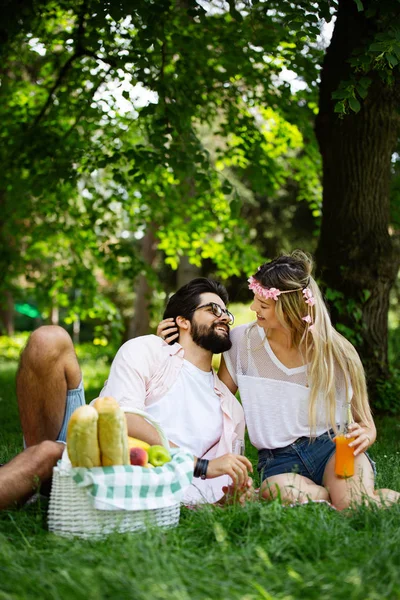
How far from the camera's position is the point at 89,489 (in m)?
2.69

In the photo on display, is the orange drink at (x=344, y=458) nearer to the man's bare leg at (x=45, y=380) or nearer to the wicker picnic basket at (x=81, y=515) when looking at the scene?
the wicker picnic basket at (x=81, y=515)

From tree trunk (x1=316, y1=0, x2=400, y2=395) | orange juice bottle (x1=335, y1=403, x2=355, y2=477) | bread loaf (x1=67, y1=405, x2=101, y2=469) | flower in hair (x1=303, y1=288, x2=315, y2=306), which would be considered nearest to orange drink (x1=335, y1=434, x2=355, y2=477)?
orange juice bottle (x1=335, y1=403, x2=355, y2=477)

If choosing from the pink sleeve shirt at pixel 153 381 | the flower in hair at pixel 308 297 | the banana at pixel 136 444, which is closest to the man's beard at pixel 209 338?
the pink sleeve shirt at pixel 153 381

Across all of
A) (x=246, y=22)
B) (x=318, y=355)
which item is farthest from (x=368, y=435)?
(x=246, y=22)

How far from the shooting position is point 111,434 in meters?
2.71

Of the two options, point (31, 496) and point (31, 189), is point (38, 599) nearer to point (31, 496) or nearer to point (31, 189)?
point (31, 496)

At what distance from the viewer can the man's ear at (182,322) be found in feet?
12.4

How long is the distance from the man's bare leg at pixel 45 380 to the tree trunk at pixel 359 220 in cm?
358

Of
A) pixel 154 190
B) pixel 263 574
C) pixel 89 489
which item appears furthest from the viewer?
pixel 154 190

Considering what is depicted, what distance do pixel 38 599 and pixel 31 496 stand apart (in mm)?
914

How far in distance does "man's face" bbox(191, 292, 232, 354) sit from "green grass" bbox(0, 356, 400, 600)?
3.16 ft

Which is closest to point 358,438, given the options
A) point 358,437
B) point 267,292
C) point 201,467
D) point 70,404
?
point 358,437

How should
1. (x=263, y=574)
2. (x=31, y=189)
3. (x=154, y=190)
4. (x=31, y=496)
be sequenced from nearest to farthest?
(x=263, y=574) < (x=31, y=496) < (x=31, y=189) < (x=154, y=190)

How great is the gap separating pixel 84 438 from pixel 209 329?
1214 millimetres
